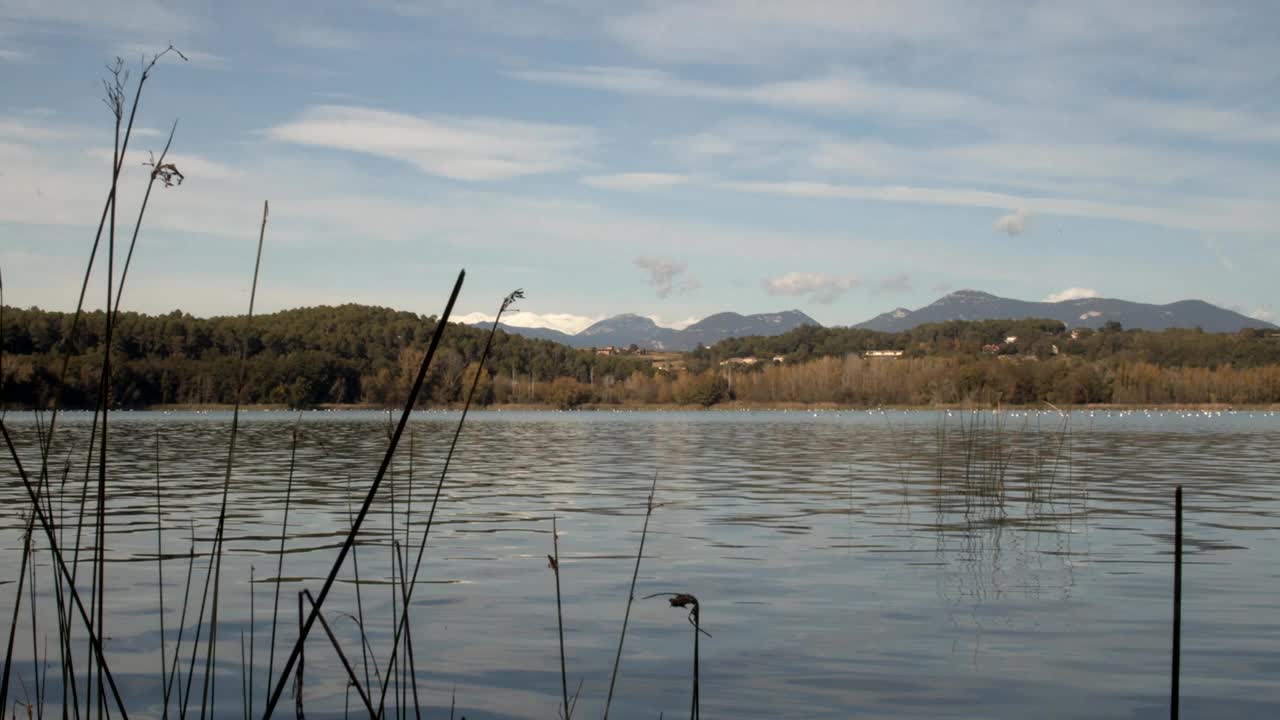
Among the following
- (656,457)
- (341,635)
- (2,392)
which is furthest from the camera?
(656,457)

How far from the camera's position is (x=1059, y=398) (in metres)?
180

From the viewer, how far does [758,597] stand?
10562mm

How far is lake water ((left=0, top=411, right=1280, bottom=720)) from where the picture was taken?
729cm

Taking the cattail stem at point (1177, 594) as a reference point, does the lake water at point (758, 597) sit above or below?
below

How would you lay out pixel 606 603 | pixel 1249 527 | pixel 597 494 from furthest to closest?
pixel 597 494 → pixel 1249 527 → pixel 606 603

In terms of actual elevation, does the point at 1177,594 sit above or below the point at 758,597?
above

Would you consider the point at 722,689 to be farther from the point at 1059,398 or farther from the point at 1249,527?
the point at 1059,398

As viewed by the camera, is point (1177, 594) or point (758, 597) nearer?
point (1177, 594)

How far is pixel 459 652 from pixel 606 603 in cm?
222

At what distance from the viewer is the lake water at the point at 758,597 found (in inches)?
287

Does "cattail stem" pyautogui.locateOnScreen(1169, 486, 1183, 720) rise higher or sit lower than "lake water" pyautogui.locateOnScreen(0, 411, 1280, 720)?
higher

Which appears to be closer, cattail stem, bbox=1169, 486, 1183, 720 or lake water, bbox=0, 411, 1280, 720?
cattail stem, bbox=1169, 486, 1183, 720

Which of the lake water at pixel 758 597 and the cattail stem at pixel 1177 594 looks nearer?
the cattail stem at pixel 1177 594

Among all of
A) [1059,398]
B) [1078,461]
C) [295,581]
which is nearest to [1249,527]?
[295,581]
